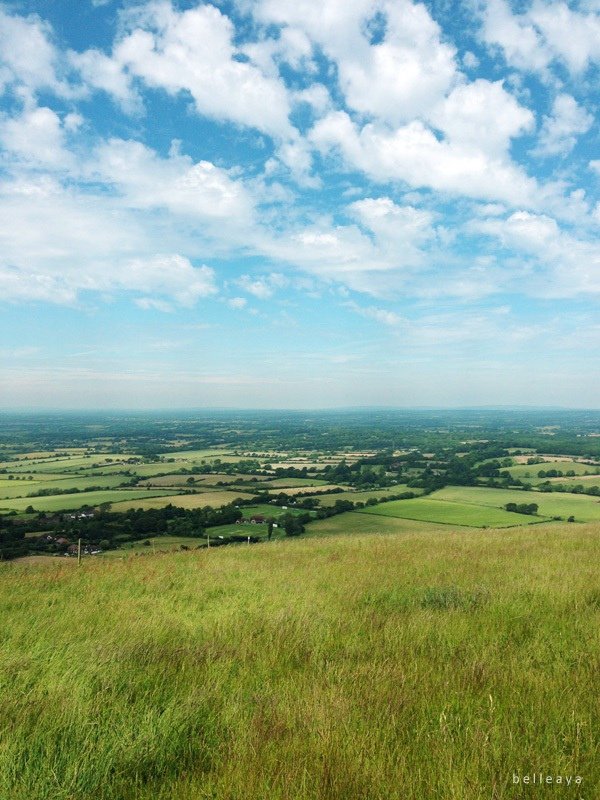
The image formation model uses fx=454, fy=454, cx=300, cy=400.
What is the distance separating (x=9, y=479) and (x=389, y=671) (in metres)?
73.2

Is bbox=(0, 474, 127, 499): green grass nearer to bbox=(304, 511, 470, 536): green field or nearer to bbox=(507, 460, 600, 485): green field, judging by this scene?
bbox=(304, 511, 470, 536): green field

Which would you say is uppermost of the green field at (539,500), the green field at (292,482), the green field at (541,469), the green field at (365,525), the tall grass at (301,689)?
the tall grass at (301,689)

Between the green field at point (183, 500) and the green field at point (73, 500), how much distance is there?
1.03 meters

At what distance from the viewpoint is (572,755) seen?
290 cm

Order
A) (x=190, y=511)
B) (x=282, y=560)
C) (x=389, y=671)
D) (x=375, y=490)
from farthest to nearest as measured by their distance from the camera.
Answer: (x=375, y=490) < (x=190, y=511) < (x=282, y=560) < (x=389, y=671)

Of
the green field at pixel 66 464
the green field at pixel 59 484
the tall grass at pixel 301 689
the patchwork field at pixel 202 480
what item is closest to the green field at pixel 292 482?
the patchwork field at pixel 202 480

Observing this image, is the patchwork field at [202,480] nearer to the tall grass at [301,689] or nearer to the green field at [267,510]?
the green field at [267,510]

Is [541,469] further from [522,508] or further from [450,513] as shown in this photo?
[450,513]

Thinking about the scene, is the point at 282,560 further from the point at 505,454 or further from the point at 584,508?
the point at 505,454

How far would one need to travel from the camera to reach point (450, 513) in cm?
3753

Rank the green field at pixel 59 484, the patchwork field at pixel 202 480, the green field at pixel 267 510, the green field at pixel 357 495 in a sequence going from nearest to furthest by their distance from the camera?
the green field at pixel 267 510 < the green field at pixel 357 495 < the green field at pixel 59 484 < the patchwork field at pixel 202 480

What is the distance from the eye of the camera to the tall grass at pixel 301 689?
2803 mm

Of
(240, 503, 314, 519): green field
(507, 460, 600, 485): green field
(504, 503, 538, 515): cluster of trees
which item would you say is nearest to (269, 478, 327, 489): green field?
(240, 503, 314, 519): green field

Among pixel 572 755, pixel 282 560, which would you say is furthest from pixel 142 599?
pixel 572 755
